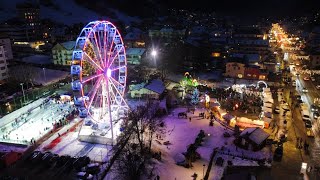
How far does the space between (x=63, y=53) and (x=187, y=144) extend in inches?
1320

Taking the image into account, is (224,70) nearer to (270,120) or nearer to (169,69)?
(169,69)

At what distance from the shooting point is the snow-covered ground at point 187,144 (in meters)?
20.0

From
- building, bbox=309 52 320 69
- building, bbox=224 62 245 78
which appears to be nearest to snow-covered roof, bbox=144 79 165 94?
building, bbox=224 62 245 78

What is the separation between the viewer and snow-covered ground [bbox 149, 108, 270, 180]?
65.8ft

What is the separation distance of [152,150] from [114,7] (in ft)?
363

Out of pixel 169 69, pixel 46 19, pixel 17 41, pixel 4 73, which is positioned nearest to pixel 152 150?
pixel 169 69

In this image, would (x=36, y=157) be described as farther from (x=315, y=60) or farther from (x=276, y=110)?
(x=315, y=60)

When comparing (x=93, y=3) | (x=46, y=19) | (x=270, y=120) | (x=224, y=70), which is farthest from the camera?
(x=93, y=3)

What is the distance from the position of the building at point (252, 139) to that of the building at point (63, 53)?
115 ft

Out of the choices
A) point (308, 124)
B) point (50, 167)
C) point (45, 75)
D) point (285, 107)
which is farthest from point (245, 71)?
point (50, 167)

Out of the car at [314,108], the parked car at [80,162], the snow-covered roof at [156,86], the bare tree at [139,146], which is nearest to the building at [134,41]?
the snow-covered roof at [156,86]

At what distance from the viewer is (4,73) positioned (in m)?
41.6

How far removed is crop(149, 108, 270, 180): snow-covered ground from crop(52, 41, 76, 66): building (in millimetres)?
27143

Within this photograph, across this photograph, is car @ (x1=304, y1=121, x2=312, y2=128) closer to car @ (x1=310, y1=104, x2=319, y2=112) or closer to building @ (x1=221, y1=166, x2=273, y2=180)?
car @ (x1=310, y1=104, x2=319, y2=112)
